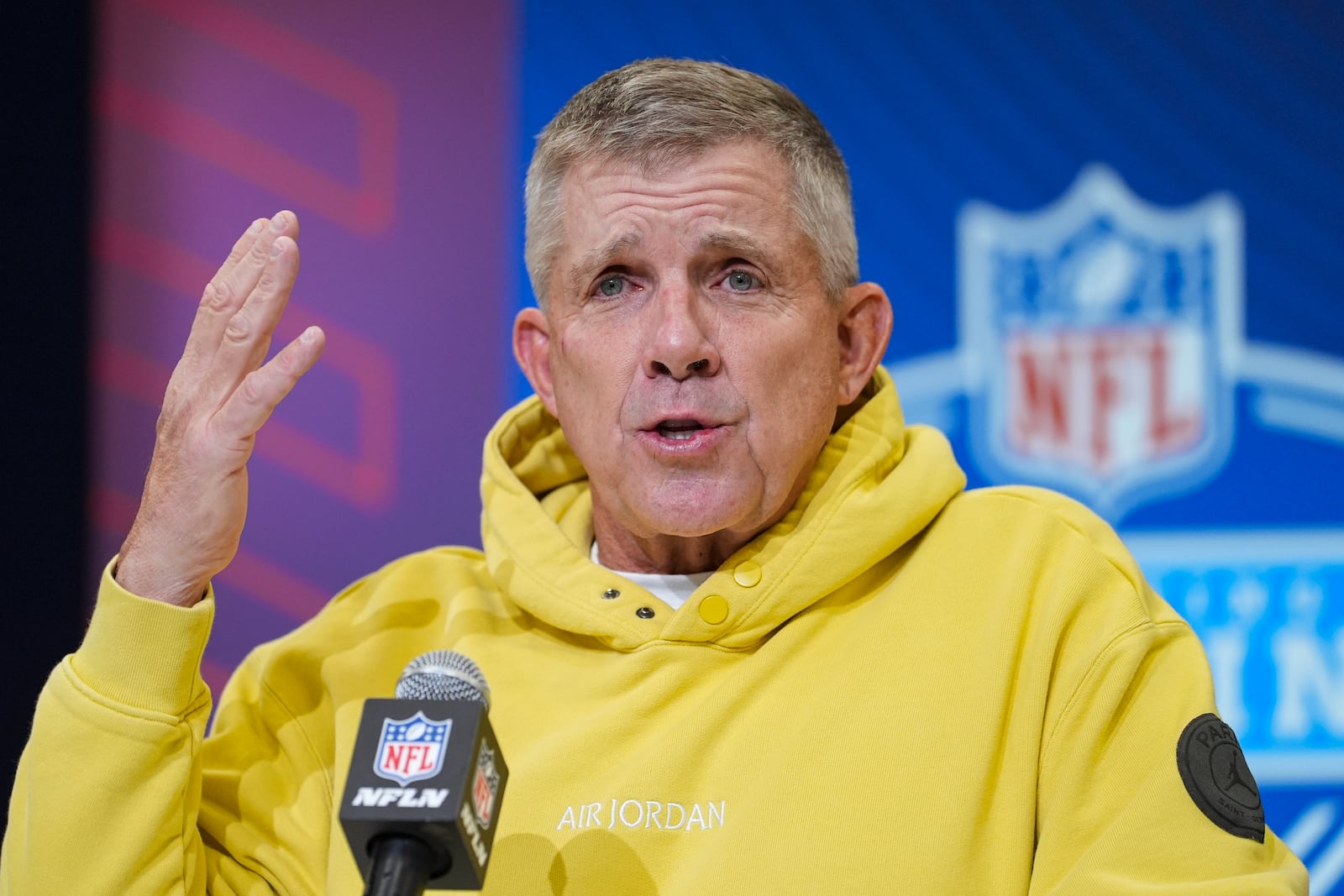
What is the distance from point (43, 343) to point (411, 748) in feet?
7.25

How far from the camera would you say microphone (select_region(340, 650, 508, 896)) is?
0.94 meters

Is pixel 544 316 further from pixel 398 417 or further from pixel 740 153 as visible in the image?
pixel 398 417

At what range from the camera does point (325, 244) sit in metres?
2.89

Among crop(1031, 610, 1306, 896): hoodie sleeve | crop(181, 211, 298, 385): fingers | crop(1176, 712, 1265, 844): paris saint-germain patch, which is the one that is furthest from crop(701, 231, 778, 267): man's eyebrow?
crop(1176, 712, 1265, 844): paris saint-germain patch

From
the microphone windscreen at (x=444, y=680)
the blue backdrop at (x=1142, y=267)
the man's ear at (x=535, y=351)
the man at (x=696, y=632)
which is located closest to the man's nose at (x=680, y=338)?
the man at (x=696, y=632)

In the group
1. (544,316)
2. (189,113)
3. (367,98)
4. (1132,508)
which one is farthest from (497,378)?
(1132,508)

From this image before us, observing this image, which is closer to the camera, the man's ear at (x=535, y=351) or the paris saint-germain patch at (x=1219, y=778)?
the paris saint-germain patch at (x=1219, y=778)

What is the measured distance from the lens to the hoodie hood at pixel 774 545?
1537 mm

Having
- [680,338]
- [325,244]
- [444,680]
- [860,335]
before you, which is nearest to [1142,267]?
[860,335]

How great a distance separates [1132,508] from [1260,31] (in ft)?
3.12

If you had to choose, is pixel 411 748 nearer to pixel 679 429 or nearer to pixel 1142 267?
pixel 679 429

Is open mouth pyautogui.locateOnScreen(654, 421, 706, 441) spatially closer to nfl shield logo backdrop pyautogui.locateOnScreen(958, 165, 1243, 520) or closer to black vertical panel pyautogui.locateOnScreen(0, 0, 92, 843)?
nfl shield logo backdrop pyautogui.locateOnScreen(958, 165, 1243, 520)

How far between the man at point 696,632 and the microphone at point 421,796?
1.47ft

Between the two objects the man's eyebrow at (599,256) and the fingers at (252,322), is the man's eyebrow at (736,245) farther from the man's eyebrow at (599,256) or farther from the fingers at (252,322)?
the fingers at (252,322)
